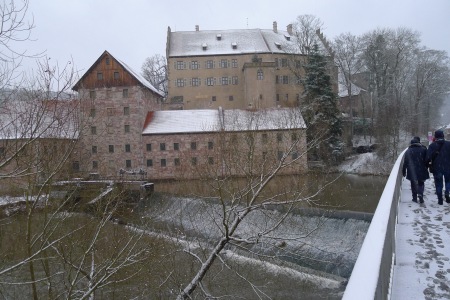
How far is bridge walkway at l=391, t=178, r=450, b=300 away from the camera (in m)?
3.97

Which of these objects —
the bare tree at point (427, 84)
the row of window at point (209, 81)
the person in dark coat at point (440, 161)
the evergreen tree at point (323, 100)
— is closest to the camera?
the person in dark coat at point (440, 161)

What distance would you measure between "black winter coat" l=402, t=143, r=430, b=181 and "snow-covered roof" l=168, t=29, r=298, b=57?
4669 cm

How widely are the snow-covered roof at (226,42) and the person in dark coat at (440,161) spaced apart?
154 feet

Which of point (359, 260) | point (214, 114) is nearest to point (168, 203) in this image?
point (214, 114)

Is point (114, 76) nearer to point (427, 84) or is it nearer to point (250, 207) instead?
point (250, 207)

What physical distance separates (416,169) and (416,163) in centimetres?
19

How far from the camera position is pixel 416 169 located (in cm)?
828

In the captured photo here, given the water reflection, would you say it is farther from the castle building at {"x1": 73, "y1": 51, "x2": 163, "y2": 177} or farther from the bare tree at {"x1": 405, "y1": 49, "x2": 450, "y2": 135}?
the bare tree at {"x1": 405, "y1": 49, "x2": 450, "y2": 135}

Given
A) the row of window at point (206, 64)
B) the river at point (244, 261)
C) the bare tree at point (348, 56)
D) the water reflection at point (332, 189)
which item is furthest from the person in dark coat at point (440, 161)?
the row of window at point (206, 64)

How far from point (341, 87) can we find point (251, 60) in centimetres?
1307

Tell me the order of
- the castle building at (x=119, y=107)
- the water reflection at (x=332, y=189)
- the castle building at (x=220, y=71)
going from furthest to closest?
the castle building at (x=220, y=71), the castle building at (x=119, y=107), the water reflection at (x=332, y=189)

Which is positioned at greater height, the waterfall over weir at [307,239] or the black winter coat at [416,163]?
the black winter coat at [416,163]

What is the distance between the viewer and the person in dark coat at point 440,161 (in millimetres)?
7949

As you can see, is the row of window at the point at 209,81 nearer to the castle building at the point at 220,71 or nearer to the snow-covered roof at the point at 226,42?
the castle building at the point at 220,71
